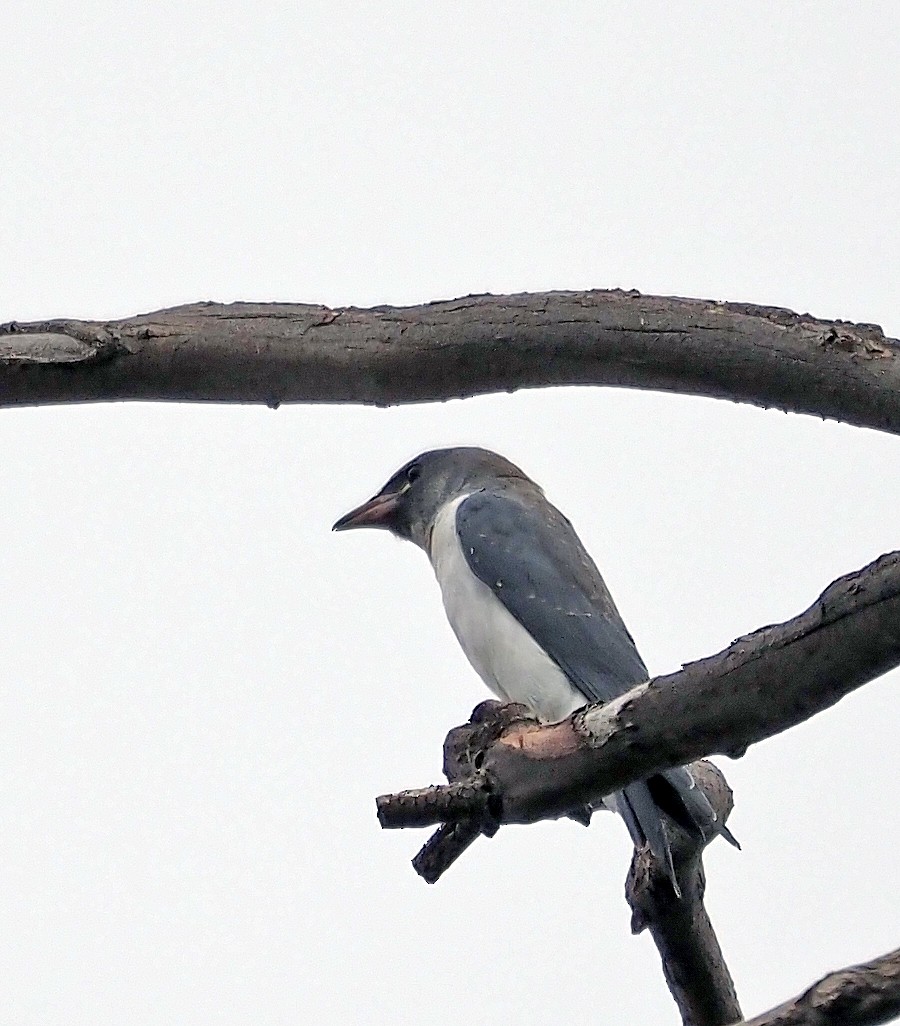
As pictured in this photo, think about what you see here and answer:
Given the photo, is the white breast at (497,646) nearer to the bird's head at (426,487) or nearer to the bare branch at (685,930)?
the bird's head at (426,487)

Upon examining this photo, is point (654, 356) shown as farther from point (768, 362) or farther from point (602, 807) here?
point (602, 807)

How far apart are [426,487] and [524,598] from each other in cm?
97

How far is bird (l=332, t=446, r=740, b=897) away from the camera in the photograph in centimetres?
529

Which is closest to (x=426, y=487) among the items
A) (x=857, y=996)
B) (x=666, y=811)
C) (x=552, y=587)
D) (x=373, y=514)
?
(x=373, y=514)

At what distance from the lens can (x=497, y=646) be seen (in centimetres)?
543

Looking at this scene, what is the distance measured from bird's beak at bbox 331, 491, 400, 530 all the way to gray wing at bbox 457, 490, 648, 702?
1.63 ft

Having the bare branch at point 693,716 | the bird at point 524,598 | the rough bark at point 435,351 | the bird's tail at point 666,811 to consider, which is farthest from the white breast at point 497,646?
the bare branch at point 693,716

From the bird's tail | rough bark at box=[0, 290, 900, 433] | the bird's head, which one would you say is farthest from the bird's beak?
rough bark at box=[0, 290, 900, 433]

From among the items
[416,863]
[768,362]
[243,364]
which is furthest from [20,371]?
[768,362]

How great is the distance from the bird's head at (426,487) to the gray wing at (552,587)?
0.81 feet

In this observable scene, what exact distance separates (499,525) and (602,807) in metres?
1.45

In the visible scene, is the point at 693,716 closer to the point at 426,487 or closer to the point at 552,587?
the point at 552,587

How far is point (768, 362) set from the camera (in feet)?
10.9

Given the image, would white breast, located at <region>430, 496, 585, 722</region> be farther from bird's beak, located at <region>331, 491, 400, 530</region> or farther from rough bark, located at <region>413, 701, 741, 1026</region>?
rough bark, located at <region>413, 701, 741, 1026</region>
